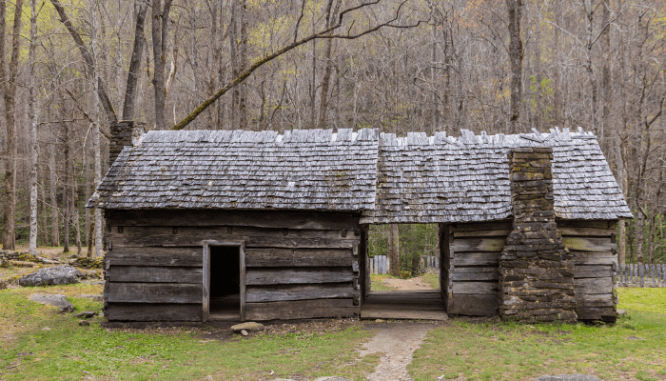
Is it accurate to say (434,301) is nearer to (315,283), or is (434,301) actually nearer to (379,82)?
(315,283)

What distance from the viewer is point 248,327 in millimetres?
11188

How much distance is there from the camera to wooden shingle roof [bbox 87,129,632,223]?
1152cm

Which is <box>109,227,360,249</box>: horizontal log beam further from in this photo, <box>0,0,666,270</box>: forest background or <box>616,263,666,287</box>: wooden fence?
<box>616,263,666,287</box>: wooden fence

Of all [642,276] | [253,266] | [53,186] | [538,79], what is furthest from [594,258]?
[53,186]

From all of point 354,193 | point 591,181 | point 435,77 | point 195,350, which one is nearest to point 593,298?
point 591,181

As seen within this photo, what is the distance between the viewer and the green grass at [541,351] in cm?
779

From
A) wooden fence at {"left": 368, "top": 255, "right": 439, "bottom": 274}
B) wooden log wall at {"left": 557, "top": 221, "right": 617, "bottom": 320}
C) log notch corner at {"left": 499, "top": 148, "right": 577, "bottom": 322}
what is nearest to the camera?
log notch corner at {"left": 499, "top": 148, "right": 577, "bottom": 322}

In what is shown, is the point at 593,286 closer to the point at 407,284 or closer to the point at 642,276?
the point at 407,284

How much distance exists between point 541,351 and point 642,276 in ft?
43.1

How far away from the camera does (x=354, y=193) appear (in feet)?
38.6

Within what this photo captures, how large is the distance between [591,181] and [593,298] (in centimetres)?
272

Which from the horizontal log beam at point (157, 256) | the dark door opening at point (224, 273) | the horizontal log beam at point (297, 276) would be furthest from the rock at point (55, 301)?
the horizontal log beam at point (297, 276)

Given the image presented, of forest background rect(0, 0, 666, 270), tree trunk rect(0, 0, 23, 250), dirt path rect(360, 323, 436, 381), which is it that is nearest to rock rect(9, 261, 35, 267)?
forest background rect(0, 0, 666, 270)

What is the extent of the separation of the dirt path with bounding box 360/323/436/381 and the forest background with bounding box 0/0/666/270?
41.6 feet
